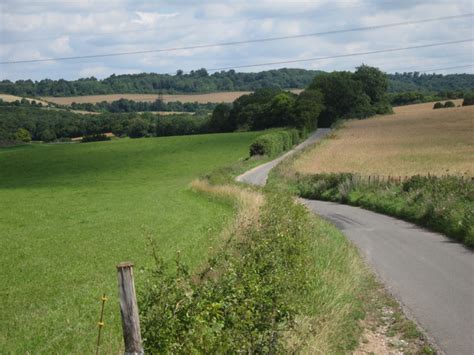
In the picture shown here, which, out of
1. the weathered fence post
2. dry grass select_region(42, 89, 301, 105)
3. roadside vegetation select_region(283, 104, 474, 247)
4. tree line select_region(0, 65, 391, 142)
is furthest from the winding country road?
dry grass select_region(42, 89, 301, 105)

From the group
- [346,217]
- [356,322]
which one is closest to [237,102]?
[346,217]

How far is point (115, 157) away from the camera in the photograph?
259ft

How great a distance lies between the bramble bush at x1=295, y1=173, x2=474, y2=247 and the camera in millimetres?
23188

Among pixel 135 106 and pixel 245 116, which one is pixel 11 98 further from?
pixel 245 116

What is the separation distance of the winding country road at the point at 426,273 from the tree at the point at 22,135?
81.2 meters

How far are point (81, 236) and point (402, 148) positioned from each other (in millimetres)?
53376

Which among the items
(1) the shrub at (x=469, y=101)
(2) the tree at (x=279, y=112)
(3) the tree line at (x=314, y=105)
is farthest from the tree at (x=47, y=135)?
(1) the shrub at (x=469, y=101)

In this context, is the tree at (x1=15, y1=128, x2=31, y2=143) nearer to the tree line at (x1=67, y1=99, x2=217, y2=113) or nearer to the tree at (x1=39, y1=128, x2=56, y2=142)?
the tree at (x1=39, y1=128, x2=56, y2=142)

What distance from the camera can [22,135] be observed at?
10288 centimetres

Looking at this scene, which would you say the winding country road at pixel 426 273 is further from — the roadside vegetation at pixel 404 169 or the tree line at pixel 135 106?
the tree line at pixel 135 106

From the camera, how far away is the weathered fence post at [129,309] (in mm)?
5895

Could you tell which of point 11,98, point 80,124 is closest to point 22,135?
point 80,124

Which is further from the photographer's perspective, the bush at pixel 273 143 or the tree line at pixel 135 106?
the tree line at pixel 135 106

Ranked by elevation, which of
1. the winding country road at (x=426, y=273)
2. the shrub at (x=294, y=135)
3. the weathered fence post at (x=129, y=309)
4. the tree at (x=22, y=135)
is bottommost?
the shrub at (x=294, y=135)
